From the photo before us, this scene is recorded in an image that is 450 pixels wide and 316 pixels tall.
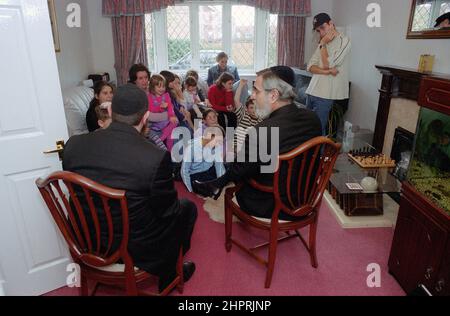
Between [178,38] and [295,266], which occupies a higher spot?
[178,38]

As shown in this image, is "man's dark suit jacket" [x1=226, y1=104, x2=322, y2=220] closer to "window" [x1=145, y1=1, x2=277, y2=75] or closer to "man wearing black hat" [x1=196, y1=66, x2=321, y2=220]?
"man wearing black hat" [x1=196, y1=66, x2=321, y2=220]

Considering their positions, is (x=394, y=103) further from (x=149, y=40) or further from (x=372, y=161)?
(x=149, y=40)

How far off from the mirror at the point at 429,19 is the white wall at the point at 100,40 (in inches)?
192

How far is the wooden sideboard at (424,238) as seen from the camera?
150 centimetres

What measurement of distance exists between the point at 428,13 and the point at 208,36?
3.98 m

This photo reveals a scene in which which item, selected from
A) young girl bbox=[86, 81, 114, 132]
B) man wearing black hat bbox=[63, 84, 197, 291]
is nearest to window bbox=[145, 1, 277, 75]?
young girl bbox=[86, 81, 114, 132]

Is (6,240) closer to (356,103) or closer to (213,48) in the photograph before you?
(356,103)

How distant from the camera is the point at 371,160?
2.90 meters

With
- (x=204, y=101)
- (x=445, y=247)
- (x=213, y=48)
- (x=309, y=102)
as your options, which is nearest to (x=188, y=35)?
(x=213, y=48)

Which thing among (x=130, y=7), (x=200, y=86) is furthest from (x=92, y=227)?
(x=130, y=7)

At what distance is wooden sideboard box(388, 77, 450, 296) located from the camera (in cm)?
150

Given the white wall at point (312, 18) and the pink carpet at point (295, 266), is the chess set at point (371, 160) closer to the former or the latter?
the pink carpet at point (295, 266)

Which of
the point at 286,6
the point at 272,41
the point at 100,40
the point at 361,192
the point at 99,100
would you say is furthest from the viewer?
the point at 272,41
